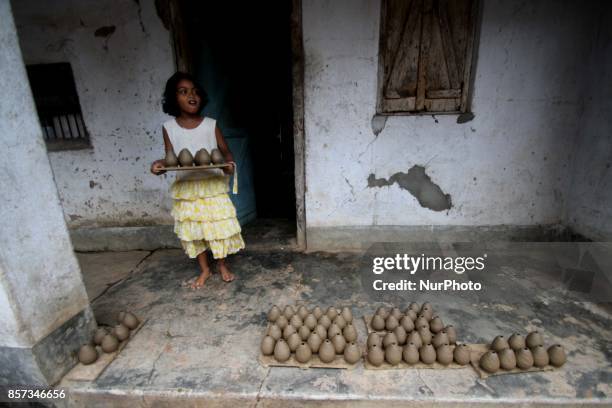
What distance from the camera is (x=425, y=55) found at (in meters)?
3.24

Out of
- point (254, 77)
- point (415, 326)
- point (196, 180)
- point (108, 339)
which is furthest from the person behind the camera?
point (254, 77)

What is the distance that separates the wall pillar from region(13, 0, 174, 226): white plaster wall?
171 centimetres

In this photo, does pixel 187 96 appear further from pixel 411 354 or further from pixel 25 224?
pixel 411 354

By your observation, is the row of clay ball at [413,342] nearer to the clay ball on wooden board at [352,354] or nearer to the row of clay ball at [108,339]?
the clay ball on wooden board at [352,354]

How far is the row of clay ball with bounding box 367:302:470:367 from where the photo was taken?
80.3 inches

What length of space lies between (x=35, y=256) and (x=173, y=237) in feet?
6.54

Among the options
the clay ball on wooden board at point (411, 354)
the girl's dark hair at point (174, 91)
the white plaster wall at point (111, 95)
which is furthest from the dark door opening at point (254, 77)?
the clay ball on wooden board at point (411, 354)

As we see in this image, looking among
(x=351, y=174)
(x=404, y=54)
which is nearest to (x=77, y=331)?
(x=351, y=174)

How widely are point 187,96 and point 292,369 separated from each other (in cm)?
224

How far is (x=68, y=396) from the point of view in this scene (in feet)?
6.59

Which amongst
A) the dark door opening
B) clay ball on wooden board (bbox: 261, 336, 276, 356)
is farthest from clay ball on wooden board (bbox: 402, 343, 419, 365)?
the dark door opening

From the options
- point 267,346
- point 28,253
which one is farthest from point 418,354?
point 28,253

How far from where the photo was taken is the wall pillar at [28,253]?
1.74 metres

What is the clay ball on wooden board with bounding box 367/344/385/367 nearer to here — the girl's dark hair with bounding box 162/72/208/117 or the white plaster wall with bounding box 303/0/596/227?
the white plaster wall with bounding box 303/0/596/227
